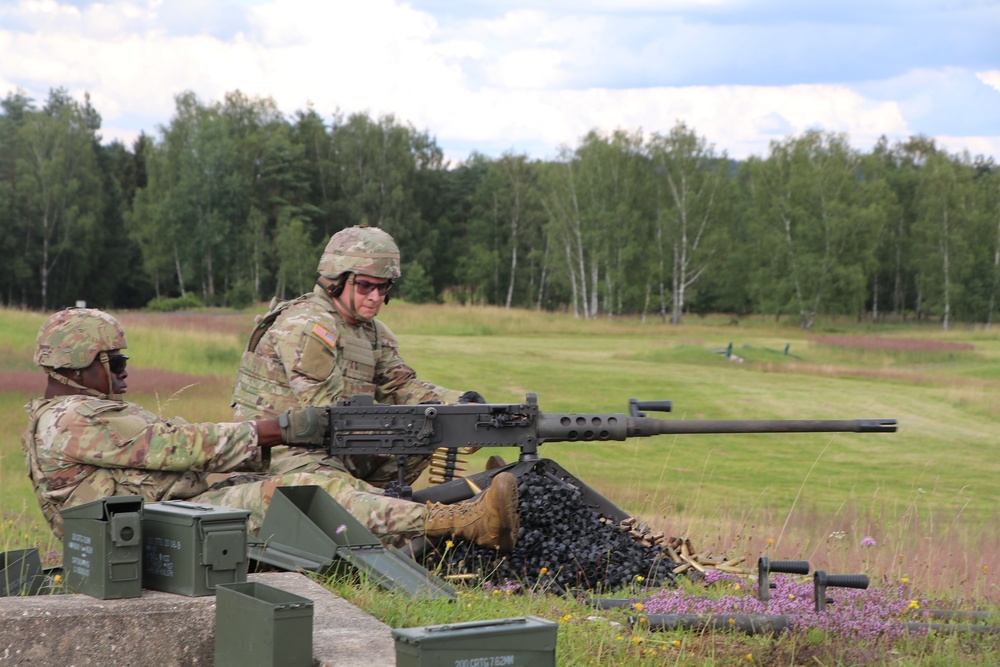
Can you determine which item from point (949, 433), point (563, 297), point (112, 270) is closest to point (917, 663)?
point (949, 433)

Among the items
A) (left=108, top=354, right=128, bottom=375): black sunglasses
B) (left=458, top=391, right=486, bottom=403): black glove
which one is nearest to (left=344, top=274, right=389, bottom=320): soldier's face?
(left=458, top=391, right=486, bottom=403): black glove

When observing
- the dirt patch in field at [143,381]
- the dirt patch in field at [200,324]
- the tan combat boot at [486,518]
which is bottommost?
the dirt patch in field at [143,381]

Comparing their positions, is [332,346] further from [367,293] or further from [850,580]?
[850,580]

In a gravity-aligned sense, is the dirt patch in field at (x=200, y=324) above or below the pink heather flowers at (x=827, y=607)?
below

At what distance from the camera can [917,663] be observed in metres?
5.06

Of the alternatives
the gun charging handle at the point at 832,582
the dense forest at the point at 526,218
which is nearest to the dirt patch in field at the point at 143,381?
the gun charging handle at the point at 832,582

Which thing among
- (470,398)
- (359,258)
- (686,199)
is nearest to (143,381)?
(359,258)

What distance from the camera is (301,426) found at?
21.4 ft

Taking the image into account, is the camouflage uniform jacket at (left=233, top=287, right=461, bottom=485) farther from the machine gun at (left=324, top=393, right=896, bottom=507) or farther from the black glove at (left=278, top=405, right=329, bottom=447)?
the black glove at (left=278, top=405, right=329, bottom=447)

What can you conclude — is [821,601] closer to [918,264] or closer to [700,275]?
[700,275]

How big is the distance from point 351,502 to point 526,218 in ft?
216

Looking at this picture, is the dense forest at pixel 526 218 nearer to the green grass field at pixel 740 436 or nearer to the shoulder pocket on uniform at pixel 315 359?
the green grass field at pixel 740 436

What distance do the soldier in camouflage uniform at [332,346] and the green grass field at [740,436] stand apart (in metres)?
1.66

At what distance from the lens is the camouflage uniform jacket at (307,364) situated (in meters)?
7.55
